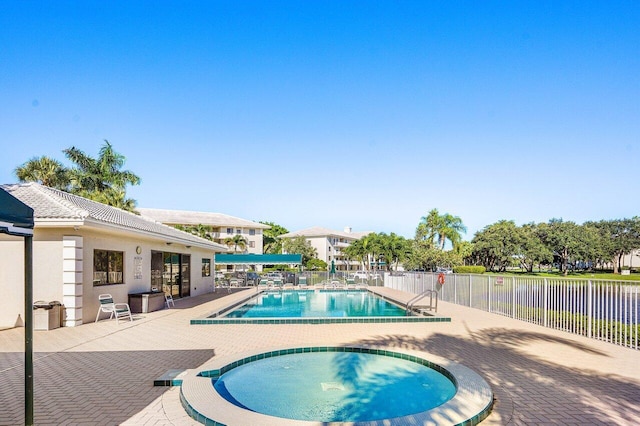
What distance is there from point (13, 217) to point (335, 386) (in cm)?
516

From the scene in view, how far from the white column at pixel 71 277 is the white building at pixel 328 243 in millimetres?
59655

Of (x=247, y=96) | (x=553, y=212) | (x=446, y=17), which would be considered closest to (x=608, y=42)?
(x=446, y=17)

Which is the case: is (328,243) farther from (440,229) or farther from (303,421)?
(303,421)

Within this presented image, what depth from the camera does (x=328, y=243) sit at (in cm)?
7250

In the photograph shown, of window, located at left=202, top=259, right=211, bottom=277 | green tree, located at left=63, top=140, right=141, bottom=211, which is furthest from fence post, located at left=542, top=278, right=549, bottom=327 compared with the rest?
green tree, located at left=63, top=140, right=141, bottom=211

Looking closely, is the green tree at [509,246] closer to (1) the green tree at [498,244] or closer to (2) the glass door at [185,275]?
(1) the green tree at [498,244]

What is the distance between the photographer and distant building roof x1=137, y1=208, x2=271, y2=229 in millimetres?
55969

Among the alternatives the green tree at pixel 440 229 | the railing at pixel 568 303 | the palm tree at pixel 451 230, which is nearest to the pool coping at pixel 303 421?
the railing at pixel 568 303

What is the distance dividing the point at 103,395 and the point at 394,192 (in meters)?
27.5

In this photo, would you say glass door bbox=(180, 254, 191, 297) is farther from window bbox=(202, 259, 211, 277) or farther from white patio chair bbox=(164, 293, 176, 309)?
white patio chair bbox=(164, 293, 176, 309)

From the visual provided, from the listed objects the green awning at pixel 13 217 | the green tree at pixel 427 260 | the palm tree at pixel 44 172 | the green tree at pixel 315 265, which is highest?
the palm tree at pixel 44 172

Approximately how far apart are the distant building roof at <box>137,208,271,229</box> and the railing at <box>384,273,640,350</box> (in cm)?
4732

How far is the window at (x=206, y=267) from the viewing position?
23439 millimetres

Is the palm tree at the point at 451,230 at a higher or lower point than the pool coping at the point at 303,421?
higher
